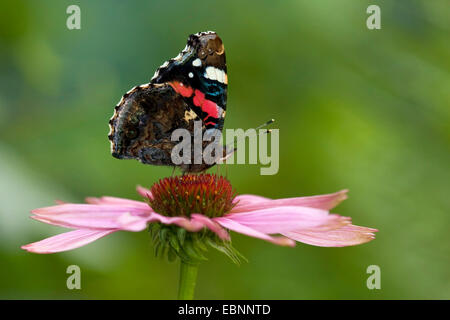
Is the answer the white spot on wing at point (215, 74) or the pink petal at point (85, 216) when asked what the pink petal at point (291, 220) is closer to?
the pink petal at point (85, 216)

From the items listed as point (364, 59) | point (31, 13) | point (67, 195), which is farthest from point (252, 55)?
point (67, 195)

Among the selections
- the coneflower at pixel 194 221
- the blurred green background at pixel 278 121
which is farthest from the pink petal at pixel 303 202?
the blurred green background at pixel 278 121

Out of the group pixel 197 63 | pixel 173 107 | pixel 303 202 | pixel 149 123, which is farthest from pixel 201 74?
pixel 303 202

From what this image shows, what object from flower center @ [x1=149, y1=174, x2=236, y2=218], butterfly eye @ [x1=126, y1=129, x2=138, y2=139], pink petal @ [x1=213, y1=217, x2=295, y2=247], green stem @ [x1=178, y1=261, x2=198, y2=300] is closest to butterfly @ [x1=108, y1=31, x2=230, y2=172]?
butterfly eye @ [x1=126, y1=129, x2=138, y2=139]

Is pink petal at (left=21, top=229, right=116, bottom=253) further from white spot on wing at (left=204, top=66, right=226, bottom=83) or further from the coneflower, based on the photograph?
white spot on wing at (left=204, top=66, right=226, bottom=83)

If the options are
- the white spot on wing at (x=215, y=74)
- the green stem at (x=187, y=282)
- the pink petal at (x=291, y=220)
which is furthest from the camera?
the white spot on wing at (x=215, y=74)

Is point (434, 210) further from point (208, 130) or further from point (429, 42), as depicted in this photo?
point (208, 130)
